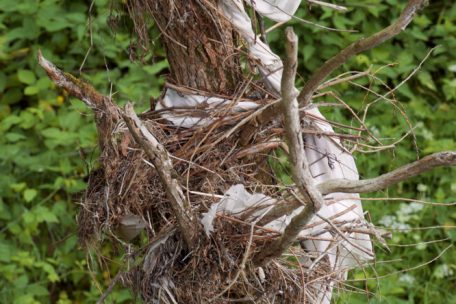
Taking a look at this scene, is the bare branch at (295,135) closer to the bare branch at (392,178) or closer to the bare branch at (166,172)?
the bare branch at (392,178)

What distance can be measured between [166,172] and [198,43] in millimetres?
339

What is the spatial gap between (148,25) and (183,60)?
0.12 meters

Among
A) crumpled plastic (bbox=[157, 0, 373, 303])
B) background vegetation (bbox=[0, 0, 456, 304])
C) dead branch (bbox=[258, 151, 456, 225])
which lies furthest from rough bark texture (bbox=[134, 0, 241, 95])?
background vegetation (bbox=[0, 0, 456, 304])

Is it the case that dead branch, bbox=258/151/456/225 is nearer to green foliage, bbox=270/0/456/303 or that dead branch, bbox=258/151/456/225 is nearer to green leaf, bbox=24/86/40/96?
green foliage, bbox=270/0/456/303

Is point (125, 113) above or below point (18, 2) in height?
above

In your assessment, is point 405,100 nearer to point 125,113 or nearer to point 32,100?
point 32,100

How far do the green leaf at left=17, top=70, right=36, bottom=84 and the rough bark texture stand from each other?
67.7 inches

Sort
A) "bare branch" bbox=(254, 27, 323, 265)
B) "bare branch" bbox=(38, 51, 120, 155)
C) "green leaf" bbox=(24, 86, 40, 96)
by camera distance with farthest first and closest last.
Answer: "green leaf" bbox=(24, 86, 40, 96) < "bare branch" bbox=(38, 51, 120, 155) < "bare branch" bbox=(254, 27, 323, 265)

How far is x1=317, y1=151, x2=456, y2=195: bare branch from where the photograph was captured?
4.84ft

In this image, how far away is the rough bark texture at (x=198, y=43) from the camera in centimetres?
189

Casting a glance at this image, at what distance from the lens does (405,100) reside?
3803 millimetres

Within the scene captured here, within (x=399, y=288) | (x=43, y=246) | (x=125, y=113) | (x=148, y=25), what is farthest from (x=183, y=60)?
(x=43, y=246)

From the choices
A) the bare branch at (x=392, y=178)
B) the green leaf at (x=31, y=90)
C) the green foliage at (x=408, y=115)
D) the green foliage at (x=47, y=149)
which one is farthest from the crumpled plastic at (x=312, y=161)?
the green leaf at (x=31, y=90)

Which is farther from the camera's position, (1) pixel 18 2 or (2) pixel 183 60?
(1) pixel 18 2
